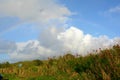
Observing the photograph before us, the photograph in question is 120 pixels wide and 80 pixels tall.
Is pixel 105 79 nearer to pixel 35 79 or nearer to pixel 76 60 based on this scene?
pixel 35 79

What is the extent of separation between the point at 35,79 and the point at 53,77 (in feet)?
3.76

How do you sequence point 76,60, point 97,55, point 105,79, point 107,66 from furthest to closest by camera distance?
point 76,60 → point 97,55 → point 107,66 → point 105,79

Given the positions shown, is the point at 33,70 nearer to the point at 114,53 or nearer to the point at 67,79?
the point at 67,79

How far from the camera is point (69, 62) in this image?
2481 centimetres

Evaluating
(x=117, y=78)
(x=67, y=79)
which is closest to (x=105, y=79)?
(x=117, y=78)

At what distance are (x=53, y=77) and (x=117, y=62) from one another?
4614 millimetres

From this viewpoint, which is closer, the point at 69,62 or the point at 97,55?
the point at 97,55

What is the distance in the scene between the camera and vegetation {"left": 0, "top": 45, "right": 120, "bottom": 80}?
18562mm

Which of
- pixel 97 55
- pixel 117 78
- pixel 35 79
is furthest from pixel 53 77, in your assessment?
pixel 117 78

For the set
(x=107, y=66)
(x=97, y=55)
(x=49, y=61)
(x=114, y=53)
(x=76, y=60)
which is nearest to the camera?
(x=107, y=66)

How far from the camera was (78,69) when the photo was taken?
2284 cm

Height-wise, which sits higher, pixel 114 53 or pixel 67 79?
pixel 114 53

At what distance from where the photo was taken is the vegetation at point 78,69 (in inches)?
731

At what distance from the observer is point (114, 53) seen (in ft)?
67.0
